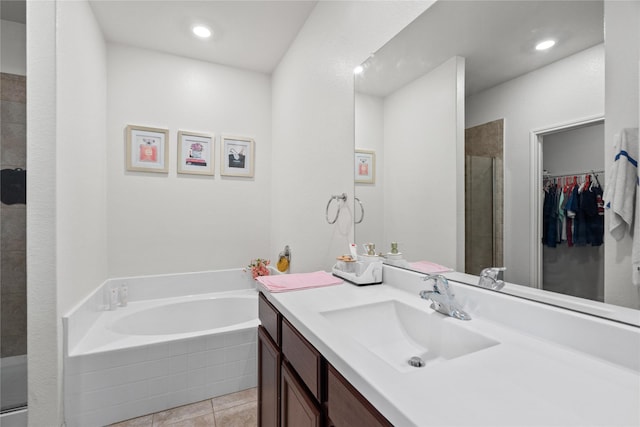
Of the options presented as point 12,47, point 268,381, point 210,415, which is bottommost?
point 210,415

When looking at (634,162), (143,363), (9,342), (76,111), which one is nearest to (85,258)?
(9,342)

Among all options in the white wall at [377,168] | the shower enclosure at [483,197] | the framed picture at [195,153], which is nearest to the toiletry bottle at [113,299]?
the framed picture at [195,153]

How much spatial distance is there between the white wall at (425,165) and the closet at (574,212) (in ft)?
0.97

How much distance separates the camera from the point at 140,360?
6.08 ft

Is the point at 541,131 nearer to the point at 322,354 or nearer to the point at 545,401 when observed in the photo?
the point at 545,401

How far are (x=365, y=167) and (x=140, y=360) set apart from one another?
1.78m

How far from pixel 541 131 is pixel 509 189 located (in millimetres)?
180

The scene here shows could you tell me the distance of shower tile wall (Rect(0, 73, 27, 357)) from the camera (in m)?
1.68

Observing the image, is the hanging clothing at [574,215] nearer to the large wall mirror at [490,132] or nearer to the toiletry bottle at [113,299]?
the large wall mirror at [490,132]

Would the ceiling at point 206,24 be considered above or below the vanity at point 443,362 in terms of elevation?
above

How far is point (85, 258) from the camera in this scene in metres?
2.01

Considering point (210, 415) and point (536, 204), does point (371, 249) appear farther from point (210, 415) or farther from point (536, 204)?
point (210, 415)

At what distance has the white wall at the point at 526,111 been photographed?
76 cm

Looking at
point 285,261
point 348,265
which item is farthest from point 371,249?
point 285,261
